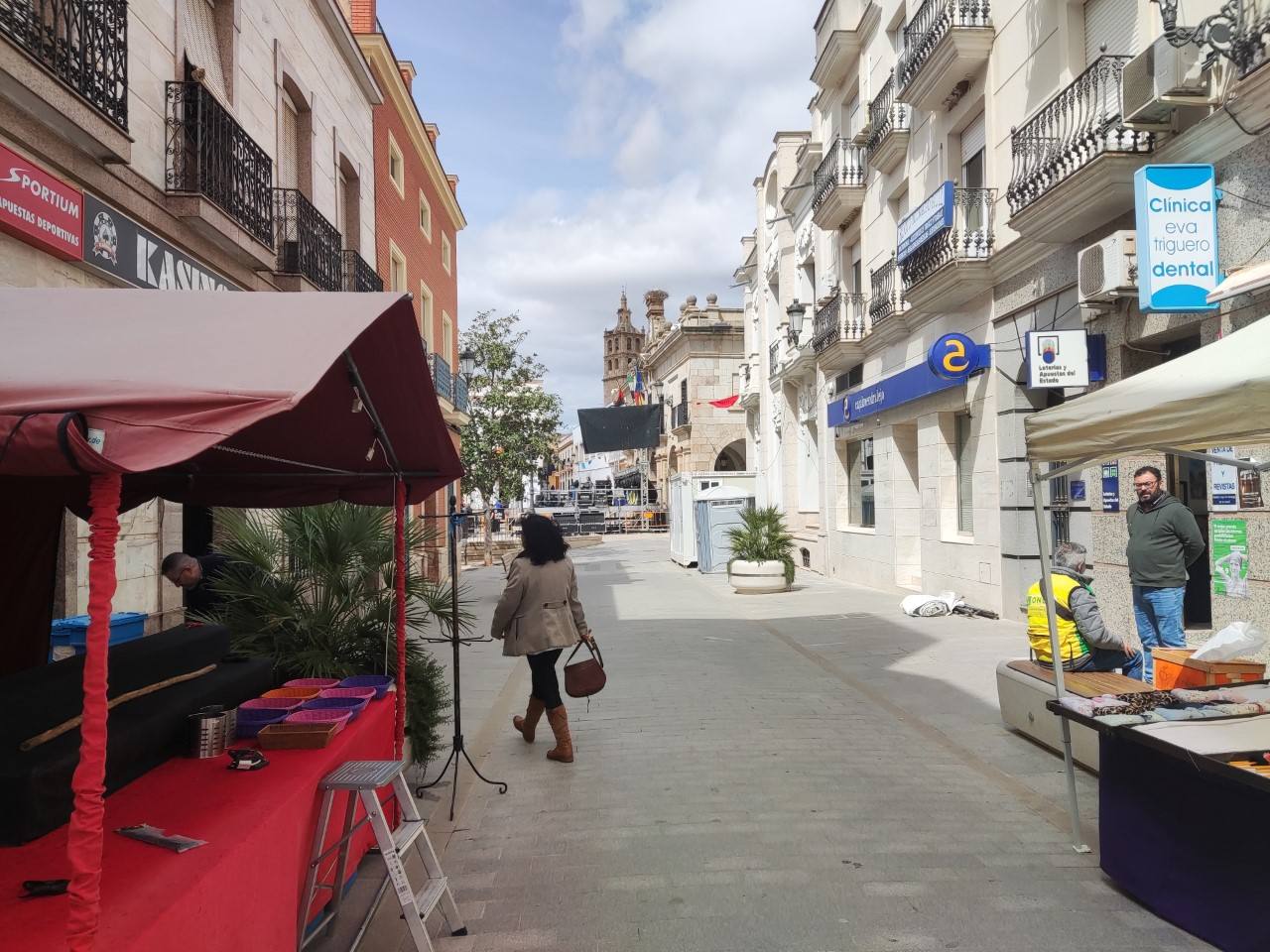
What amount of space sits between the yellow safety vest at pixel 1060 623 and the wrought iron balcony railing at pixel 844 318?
→ 12916mm

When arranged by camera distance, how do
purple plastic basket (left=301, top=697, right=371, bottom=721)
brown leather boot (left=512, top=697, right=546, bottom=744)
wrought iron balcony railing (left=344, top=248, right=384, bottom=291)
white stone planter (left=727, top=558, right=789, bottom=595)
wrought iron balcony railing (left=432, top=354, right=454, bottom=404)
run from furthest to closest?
wrought iron balcony railing (left=432, top=354, right=454, bottom=404) < white stone planter (left=727, top=558, right=789, bottom=595) < wrought iron balcony railing (left=344, top=248, right=384, bottom=291) < brown leather boot (left=512, top=697, right=546, bottom=744) < purple plastic basket (left=301, top=697, right=371, bottom=721)

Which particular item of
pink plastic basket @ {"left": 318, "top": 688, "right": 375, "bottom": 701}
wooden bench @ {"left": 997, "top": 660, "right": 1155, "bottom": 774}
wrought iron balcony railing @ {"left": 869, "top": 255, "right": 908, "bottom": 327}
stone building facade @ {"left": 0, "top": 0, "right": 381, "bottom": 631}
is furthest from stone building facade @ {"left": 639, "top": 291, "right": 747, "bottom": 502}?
pink plastic basket @ {"left": 318, "top": 688, "right": 375, "bottom": 701}

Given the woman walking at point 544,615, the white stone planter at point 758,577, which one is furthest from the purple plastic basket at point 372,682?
the white stone planter at point 758,577

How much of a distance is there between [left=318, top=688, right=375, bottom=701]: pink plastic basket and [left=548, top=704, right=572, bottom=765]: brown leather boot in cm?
188

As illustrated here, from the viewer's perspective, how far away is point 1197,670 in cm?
557

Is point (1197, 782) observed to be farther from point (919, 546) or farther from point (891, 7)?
point (891, 7)

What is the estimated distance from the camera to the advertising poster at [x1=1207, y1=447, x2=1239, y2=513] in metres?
7.86

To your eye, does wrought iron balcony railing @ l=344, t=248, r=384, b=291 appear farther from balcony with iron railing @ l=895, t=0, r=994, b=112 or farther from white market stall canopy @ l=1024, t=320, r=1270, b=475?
white market stall canopy @ l=1024, t=320, r=1270, b=475

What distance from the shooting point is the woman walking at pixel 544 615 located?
5.89 meters

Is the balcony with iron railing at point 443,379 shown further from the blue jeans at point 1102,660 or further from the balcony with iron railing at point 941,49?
the blue jeans at point 1102,660

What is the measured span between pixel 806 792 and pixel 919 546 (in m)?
11.7

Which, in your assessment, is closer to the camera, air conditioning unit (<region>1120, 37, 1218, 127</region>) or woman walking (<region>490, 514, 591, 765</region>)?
woman walking (<region>490, 514, 591, 765</region>)

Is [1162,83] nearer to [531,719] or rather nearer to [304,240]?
[531,719]

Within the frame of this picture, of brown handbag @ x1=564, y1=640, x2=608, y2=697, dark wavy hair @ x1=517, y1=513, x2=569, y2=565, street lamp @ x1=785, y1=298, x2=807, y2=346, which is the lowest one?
brown handbag @ x1=564, y1=640, x2=608, y2=697
